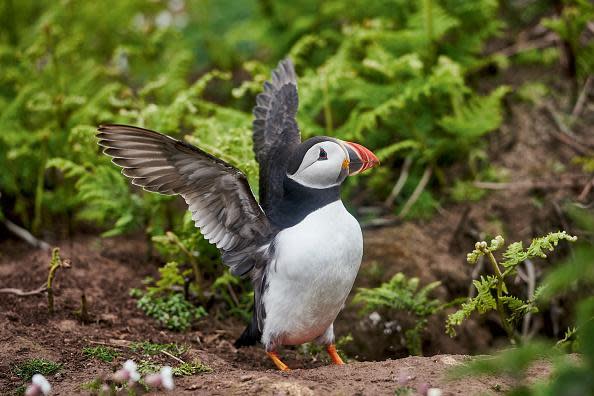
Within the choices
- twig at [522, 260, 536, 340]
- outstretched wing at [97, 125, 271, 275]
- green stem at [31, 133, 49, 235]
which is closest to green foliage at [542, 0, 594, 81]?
twig at [522, 260, 536, 340]

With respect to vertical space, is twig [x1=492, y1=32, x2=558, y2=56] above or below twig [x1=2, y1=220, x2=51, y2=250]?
above

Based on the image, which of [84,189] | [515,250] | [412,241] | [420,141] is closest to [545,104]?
[420,141]

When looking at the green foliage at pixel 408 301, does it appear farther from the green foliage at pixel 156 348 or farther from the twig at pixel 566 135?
the twig at pixel 566 135

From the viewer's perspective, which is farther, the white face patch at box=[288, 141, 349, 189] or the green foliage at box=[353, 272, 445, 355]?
the green foliage at box=[353, 272, 445, 355]

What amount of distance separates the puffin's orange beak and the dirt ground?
107cm

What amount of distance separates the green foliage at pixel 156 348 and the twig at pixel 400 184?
110 inches

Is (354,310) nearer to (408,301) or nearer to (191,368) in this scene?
(408,301)

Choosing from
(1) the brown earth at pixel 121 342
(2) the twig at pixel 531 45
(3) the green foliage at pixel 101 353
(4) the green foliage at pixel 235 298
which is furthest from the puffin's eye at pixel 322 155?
(2) the twig at pixel 531 45

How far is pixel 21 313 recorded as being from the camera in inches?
194

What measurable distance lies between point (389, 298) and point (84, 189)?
95.0 inches

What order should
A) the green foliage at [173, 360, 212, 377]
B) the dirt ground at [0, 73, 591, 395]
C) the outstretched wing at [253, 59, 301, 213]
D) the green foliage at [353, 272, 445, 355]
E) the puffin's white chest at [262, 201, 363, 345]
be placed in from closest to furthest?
the dirt ground at [0, 73, 591, 395]
the green foliage at [173, 360, 212, 377]
the puffin's white chest at [262, 201, 363, 345]
the outstretched wing at [253, 59, 301, 213]
the green foliage at [353, 272, 445, 355]

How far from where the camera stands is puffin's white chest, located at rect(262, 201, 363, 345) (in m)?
4.16

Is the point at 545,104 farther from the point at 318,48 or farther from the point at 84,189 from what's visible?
the point at 84,189

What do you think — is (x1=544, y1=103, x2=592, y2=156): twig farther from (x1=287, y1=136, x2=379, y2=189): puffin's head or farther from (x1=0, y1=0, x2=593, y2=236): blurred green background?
(x1=287, y1=136, x2=379, y2=189): puffin's head
